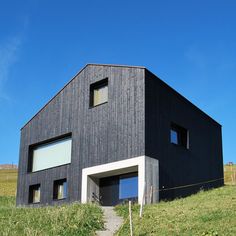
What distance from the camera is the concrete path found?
52.8 feet

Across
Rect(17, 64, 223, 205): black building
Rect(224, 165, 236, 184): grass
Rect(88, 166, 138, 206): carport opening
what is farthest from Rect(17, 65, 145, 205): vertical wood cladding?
Rect(224, 165, 236, 184): grass

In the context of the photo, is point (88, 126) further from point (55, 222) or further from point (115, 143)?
point (55, 222)

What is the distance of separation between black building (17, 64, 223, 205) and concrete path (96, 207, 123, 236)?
3128 millimetres

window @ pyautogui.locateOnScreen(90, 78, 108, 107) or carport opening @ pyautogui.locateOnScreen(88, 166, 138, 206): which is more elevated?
window @ pyautogui.locateOnScreen(90, 78, 108, 107)

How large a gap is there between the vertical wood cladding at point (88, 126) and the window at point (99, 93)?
274 millimetres

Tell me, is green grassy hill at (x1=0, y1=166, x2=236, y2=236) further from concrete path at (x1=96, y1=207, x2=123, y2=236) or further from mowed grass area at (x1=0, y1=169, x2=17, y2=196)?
mowed grass area at (x1=0, y1=169, x2=17, y2=196)

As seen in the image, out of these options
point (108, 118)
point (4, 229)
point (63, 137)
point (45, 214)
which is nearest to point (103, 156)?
point (108, 118)

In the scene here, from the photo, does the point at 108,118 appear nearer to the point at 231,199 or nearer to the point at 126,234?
the point at 231,199

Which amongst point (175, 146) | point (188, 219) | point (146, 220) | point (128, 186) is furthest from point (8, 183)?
point (188, 219)

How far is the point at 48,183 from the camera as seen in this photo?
27828 millimetres

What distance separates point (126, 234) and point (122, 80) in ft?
38.3

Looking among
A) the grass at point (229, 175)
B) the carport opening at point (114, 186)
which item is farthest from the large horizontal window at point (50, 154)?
the grass at point (229, 175)

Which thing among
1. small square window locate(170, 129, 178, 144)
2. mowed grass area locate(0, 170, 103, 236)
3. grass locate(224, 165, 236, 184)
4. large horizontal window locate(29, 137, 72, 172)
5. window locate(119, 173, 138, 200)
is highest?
grass locate(224, 165, 236, 184)

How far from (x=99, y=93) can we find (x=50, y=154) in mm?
4954
